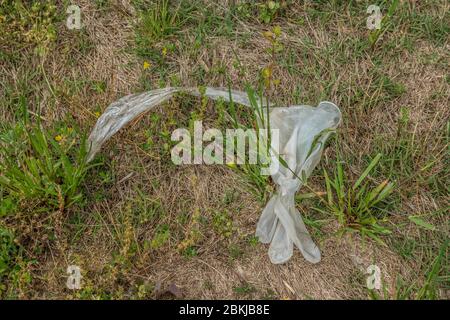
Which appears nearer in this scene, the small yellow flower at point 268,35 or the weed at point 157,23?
the small yellow flower at point 268,35

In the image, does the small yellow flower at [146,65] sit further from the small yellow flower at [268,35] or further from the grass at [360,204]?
the grass at [360,204]

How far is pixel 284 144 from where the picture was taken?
2.55m

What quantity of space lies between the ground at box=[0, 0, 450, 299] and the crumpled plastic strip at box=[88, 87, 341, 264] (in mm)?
51

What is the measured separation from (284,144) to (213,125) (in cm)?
37

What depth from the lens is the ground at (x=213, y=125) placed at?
241 cm

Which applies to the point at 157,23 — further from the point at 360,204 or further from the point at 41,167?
the point at 360,204

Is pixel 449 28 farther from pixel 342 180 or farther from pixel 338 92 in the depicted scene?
pixel 342 180

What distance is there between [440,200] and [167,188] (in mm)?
1320

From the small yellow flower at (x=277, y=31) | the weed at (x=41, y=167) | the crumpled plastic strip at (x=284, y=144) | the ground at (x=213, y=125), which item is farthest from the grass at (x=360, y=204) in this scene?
the weed at (x=41, y=167)

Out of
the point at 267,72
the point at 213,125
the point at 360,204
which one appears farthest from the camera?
the point at 213,125
